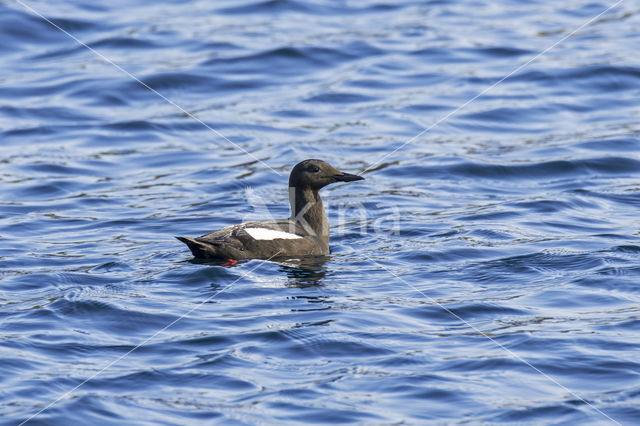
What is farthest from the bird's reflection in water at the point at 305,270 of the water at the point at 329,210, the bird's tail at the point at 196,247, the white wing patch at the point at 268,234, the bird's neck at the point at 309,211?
the bird's tail at the point at 196,247

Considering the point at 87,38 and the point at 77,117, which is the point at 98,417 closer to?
the point at 77,117

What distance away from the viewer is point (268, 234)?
29.5ft

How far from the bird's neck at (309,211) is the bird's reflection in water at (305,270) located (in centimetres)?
38

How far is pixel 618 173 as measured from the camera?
12.2 meters

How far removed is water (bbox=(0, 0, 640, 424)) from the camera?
246 inches

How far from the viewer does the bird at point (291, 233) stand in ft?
28.6

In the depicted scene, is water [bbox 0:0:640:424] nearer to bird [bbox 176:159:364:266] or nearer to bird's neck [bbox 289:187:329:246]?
bird [bbox 176:159:364:266]

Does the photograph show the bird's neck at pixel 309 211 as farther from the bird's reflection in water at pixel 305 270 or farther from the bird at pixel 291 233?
the bird's reflection in water at pixel 305 270

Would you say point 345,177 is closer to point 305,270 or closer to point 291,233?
point 291,233

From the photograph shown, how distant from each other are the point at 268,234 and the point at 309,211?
30.3 inches

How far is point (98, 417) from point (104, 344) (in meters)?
1.13

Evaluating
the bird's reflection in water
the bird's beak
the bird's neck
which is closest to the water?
the bird's reflection in water

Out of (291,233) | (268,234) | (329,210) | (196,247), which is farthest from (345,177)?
(329,210)

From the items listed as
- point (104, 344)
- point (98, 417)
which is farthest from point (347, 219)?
point (98, 417)
